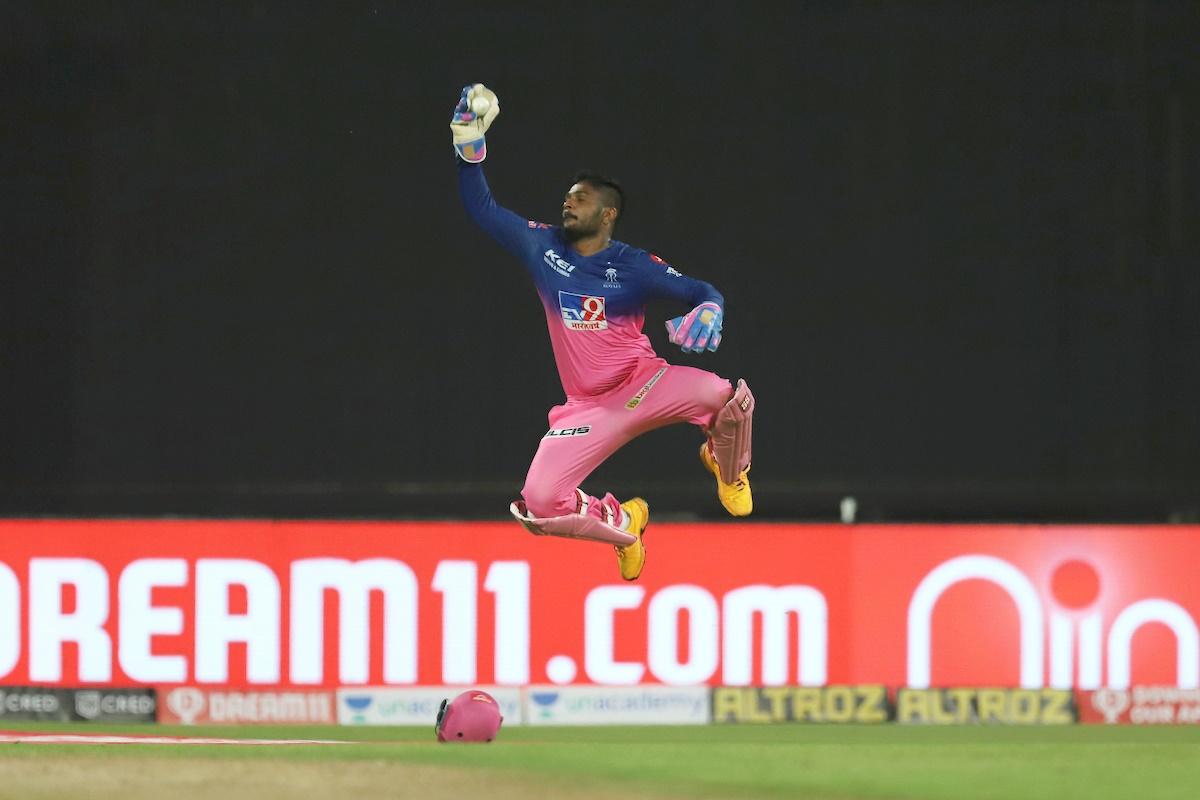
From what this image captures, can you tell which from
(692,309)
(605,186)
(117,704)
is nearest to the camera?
(692,309)

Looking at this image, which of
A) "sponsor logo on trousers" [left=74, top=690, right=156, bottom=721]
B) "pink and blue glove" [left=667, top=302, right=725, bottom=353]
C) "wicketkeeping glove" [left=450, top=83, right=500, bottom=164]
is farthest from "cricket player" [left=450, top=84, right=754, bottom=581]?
"sponsor logo on trousers" [left=74, top=690, right=156, bottom=721]

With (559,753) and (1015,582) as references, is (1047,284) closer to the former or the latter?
(1015,582)

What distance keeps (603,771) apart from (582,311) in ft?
5.57

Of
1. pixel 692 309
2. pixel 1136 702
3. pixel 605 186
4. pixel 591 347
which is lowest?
pixel 1136 702

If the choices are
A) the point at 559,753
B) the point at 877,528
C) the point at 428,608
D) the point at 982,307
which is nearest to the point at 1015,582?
the point at 877,528

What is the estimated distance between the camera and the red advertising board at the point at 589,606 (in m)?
10.4

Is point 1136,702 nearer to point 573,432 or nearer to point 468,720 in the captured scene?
point 468,720

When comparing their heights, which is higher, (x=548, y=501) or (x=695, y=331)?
(x=695, y=331)

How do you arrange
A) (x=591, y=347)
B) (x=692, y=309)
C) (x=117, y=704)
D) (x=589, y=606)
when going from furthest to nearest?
1. (x=589, y=606)
2. (x=117, y=704)
3. (x=591, y=347)
4. (x=692, y=309)

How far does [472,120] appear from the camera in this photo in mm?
7371

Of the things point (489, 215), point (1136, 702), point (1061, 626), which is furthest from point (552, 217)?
point (1136, 702)

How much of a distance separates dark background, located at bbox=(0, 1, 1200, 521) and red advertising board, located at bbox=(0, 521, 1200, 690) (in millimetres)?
327

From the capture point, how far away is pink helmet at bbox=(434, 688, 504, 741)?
314 inches

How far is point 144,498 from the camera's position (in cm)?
1076
